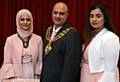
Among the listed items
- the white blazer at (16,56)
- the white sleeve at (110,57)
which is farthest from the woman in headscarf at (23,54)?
the white sleeve at (110,57)

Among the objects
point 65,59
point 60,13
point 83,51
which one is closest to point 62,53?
point 65,59

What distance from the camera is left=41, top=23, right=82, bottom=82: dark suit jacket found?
2.99 m

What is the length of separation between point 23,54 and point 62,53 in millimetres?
720

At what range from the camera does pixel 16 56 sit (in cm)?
364

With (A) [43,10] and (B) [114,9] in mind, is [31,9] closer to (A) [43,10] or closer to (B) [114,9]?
(A) [43,10]

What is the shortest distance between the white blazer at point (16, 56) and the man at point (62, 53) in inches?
20.1

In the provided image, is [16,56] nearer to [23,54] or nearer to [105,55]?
[23,54]

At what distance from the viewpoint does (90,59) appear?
9.70 ft

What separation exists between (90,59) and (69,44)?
22cm

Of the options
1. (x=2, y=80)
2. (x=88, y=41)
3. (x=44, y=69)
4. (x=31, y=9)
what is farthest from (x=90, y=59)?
(x=31, y=9)

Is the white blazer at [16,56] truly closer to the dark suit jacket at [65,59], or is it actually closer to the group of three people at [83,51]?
the group of three people at [83,51]

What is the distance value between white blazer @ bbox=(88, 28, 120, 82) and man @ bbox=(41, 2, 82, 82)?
0.44 ft

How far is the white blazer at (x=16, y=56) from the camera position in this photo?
3648mm

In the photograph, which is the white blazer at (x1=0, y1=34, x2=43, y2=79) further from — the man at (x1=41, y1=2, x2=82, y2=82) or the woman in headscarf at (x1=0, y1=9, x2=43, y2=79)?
the man at (x1=41, y1=2, x2=82, y2=82)
